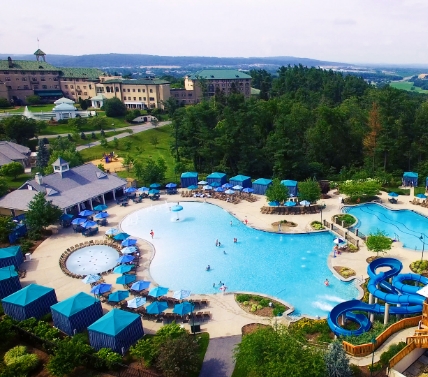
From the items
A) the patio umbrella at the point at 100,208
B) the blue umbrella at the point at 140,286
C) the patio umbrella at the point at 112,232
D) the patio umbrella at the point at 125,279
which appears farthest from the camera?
the patio umbrella at the point at 100,208

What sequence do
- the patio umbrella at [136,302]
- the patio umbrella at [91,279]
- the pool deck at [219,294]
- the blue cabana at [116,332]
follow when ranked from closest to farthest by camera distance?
the blue cabana at [116,332]
the pool deck at [219,294]
the patio umbrella at [136,302]
the patio umbrella at [91,279]

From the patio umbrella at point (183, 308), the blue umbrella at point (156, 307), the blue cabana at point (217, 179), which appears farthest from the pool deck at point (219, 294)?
the blue cabana at point (217, 179)

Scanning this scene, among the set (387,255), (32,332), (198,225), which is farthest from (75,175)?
(387,255)

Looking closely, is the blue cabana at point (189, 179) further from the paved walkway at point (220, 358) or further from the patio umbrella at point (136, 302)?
the paved walkway at point (220, 358)

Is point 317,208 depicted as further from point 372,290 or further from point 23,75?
point 23,75

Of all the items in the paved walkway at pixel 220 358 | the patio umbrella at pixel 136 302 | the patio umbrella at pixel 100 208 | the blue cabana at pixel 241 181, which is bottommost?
the paved walkway at pixel 220 358

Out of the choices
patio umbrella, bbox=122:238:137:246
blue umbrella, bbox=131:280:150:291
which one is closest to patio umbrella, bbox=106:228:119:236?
patio umbrella, bbox=122:238:137:246

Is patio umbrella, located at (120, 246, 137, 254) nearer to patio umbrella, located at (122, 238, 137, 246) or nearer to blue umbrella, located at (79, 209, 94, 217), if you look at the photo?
patio umbrella, located at (122, 238, 137, 246)
